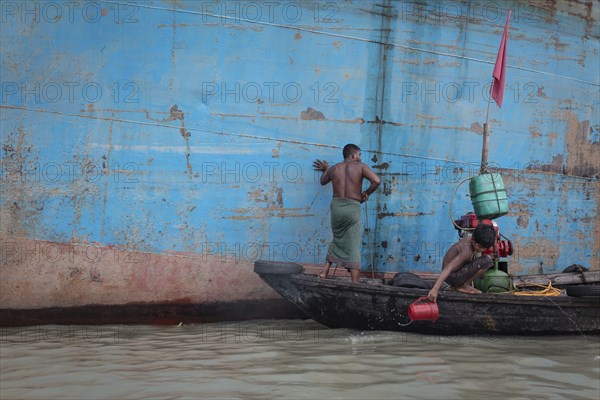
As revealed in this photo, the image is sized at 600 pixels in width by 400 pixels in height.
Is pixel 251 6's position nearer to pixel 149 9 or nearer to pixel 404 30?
pixel 149 9

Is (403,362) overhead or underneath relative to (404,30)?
underneath

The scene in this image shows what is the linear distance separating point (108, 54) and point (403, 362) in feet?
13.7

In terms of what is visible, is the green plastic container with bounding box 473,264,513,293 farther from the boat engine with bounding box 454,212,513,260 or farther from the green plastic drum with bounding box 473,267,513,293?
the boat engine with bounding box 454,212,513,260

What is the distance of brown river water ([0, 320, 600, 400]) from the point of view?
4.21 meters

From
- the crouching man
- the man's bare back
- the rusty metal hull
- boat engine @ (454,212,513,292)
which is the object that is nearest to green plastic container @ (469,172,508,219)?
boat engine @ (454,212,513,292)

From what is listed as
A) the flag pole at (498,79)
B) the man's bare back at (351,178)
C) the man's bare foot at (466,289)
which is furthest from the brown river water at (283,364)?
the flag pole at (498,79)

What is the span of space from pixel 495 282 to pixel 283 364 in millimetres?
2565

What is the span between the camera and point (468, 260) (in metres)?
5.99

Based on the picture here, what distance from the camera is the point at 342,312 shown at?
19.7ft

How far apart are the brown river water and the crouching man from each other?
20.8 inches

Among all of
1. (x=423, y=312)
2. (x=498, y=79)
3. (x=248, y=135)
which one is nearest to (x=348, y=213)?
(x=248, y=135)

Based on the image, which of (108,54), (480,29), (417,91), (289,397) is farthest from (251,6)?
(289,397)

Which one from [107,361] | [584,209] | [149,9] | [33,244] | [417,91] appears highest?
[149,9]

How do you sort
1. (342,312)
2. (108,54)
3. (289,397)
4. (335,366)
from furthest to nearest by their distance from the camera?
1. (108,54)
2. (342,312)
3. (335,366)
4. (289,397)
